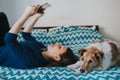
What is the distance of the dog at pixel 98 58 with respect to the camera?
62.3 inches

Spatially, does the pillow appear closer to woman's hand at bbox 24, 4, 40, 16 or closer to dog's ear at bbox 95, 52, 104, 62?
woman's hand at bbox 24, 4, 40, 16

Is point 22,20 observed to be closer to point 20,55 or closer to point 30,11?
point 30,11

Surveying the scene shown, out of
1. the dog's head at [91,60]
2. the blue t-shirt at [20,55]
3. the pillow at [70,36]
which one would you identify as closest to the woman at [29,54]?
the blue t-shirt at [20,55]

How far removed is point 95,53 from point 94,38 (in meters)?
1.02

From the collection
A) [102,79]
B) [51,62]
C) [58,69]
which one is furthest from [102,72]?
[51,62]

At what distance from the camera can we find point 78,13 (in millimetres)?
3014

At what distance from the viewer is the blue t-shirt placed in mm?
1624

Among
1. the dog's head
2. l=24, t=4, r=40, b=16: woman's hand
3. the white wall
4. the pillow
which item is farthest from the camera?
the white wall

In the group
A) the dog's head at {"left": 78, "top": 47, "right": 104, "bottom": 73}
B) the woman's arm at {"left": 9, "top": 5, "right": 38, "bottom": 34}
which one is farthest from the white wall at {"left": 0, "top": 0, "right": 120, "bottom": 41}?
the dog's head at {"left": 78, "top": 47, "right": 104, "bottom": 73}

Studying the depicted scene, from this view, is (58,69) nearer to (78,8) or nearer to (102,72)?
(102,72)

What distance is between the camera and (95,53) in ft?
5.21

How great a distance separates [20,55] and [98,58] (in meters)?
0.53

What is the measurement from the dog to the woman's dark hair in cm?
4

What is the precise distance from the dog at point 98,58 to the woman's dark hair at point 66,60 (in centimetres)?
4
